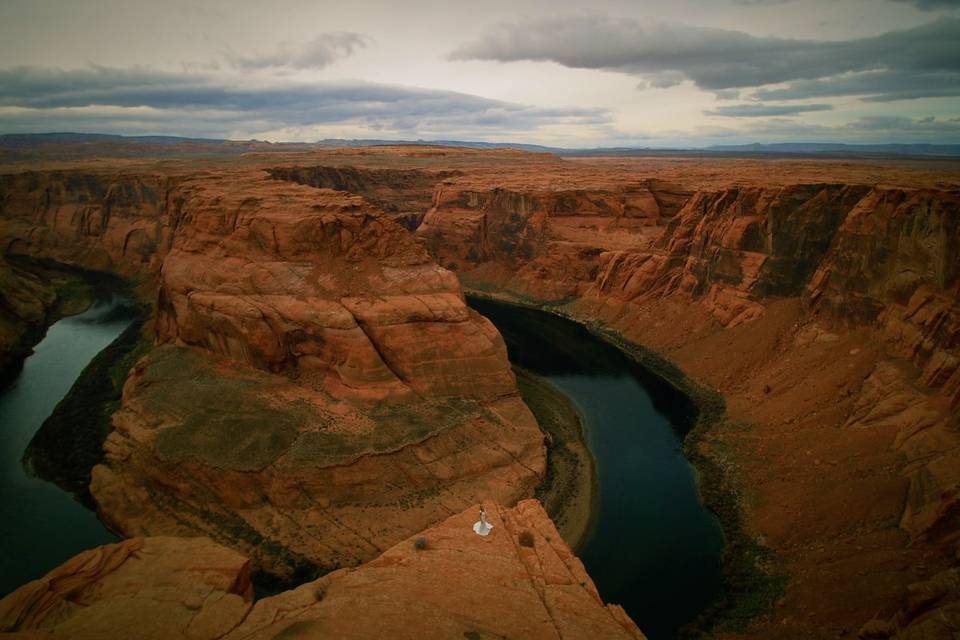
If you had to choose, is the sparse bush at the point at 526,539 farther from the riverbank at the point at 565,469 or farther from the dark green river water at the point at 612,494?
the riverbank at the point at 565,469

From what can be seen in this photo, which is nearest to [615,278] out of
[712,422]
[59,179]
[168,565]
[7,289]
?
[712,422]

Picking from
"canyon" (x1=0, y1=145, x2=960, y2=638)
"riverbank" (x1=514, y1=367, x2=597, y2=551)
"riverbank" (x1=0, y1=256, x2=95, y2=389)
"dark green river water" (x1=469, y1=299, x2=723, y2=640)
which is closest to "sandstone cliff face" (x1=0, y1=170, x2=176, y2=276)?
"riverbank" (x1=0, y1=256, x2=95, y2=389)

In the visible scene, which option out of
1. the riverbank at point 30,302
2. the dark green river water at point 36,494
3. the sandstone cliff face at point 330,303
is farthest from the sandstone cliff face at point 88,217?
the sandstone cliff face at point 330,303

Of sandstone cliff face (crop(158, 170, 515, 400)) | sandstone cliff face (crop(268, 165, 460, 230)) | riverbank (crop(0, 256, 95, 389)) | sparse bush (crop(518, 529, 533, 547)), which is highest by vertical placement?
sandstone cliff face (crop(268, 165, 460, 230))

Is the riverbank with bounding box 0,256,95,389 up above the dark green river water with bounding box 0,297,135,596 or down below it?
above

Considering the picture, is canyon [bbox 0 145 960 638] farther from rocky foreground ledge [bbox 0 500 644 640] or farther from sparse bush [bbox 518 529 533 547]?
sparse bush [bbox 518 529 533 547]

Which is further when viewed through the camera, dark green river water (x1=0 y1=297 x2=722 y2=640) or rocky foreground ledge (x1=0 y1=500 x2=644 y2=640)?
dark green river water (x1=0 y1=297 x2=722 y2=640)

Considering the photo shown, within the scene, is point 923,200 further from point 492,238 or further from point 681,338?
point 492,238
